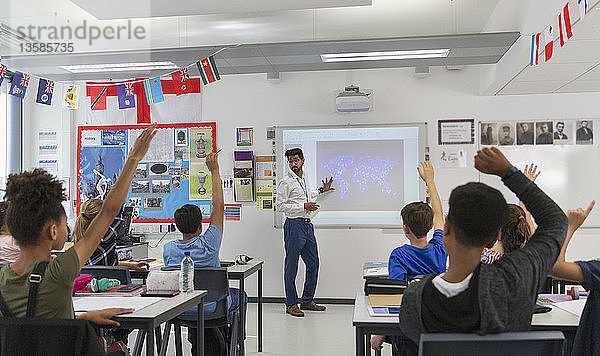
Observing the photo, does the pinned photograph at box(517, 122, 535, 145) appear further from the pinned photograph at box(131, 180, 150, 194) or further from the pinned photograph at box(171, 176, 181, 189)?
the pinned photograph at box(131, 180, 150, 194)

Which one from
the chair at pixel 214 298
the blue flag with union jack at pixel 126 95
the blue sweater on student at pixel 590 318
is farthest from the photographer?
the blue flag with union jack at pixel 126 95

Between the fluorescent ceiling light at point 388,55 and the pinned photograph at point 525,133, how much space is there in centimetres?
161

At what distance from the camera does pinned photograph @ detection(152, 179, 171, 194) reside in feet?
22.7

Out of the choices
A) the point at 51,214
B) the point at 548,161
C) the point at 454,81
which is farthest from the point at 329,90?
the point at 51,214

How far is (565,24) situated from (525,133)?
3031 millimetres

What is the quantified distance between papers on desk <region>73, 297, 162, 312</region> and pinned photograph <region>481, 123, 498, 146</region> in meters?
4.69

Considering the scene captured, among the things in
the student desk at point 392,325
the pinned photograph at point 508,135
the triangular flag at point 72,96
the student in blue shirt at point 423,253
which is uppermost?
the triangular flag at point 72,96

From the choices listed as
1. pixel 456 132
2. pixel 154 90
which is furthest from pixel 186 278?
pixel 456 132

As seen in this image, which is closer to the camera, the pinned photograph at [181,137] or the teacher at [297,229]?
the teacher at [297,229]

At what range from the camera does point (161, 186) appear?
6.94 metres

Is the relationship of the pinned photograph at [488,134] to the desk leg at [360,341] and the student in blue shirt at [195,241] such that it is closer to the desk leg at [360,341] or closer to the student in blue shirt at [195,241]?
the student in blue shirt at [195,241]

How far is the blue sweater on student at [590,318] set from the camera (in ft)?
6.47

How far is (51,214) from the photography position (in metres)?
1.92

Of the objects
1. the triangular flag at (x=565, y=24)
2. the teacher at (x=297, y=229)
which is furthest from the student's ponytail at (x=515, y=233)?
the teacher at (x=297, y=229)
